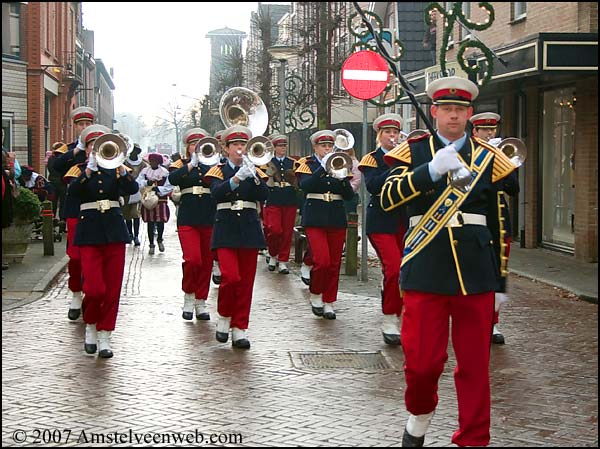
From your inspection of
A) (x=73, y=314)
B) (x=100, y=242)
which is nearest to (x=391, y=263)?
(x=100, y=242)

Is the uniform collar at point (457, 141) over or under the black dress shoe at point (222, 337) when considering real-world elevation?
over

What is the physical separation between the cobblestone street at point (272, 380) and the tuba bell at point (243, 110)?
6.95 ft

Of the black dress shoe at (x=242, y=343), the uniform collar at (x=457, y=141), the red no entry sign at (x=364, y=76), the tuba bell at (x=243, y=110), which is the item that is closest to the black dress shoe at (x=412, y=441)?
the uniform collar at (x=457, y=141)

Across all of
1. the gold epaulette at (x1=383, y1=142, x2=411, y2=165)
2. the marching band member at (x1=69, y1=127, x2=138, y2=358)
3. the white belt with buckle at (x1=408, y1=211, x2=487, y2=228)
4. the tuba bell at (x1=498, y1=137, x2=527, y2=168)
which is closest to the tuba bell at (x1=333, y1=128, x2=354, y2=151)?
the tuba bell at (x1=498, y1=137, x2=527, y2=168)

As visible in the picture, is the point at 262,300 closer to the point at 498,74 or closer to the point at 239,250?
the point at 239,250

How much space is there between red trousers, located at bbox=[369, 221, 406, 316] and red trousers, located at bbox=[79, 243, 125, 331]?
7.81 feet

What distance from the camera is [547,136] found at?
18.8m

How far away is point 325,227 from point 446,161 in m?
5.57

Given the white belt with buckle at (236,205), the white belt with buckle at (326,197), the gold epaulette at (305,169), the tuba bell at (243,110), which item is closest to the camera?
the white belt with buckle at (236,205)

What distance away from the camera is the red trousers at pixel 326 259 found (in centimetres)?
1052

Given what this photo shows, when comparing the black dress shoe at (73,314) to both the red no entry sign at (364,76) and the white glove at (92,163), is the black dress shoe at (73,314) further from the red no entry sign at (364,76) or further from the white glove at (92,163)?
the red no entry sign at (364,76)

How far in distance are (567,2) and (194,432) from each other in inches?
485

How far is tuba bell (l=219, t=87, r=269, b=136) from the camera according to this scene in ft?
37.6

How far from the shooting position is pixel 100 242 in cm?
829
